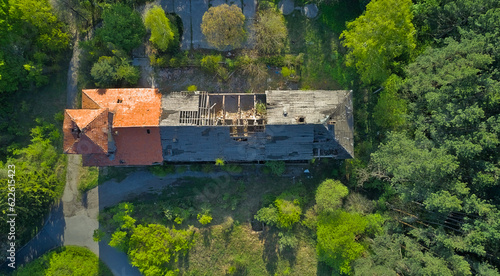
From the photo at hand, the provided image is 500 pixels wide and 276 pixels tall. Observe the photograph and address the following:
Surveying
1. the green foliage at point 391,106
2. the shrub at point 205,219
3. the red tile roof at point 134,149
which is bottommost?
the shrub at point 205,219

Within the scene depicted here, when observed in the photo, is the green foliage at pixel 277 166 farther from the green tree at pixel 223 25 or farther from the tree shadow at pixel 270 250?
the green tree at pixel 223 25

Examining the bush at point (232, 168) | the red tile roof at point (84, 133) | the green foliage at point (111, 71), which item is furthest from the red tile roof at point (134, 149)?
the bush at point (232, 168)

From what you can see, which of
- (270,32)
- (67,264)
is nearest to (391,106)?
(270,32)

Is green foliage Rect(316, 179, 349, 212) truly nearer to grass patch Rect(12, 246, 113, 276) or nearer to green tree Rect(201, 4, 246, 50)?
green tree Rect(201, 4, 246, 50)

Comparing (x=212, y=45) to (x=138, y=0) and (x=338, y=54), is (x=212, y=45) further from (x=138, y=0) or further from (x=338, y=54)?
(x=338, y=54)

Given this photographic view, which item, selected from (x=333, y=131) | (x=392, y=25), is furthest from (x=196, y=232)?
(x=392, y=25)

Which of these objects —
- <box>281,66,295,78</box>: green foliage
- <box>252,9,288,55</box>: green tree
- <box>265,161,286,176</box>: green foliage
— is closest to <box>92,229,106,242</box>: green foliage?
<box>265,161,286,176</box>: green foliage

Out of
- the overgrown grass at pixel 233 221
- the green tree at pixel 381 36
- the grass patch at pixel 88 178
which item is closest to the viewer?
the green tree at pixel 381 36
